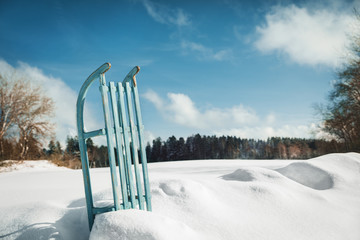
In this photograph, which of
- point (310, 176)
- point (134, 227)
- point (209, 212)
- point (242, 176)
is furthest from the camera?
point (310, 176)

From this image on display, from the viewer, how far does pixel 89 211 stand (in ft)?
7.25

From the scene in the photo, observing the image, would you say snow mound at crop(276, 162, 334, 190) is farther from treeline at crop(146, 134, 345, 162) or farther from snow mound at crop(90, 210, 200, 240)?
treeline at crop(146, 134, 345, 162)

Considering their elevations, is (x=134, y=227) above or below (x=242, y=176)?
above

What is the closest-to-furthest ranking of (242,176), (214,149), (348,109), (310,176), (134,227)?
(134,227), (242,176), (310,176), (348,109), (214,149)

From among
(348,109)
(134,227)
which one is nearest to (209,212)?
(134,227)

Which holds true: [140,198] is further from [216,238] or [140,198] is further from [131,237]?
[216,238]

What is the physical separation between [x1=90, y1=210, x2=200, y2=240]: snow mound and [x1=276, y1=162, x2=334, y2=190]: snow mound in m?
3.28

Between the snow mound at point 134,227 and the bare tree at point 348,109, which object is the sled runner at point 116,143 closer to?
the snow mound at point 134,227

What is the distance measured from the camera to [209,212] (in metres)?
2.85

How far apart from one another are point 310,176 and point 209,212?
2.68 metres

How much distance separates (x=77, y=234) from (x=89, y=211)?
26cm

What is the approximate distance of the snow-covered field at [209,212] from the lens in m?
2.01

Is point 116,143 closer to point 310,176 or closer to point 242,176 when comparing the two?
point 242,176

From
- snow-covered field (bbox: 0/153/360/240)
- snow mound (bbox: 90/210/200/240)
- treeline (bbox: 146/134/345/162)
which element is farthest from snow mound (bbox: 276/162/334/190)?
treeline (bbox: 146/134/345/162)
